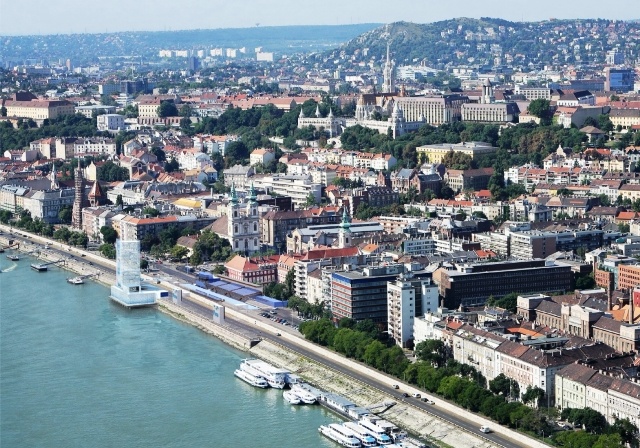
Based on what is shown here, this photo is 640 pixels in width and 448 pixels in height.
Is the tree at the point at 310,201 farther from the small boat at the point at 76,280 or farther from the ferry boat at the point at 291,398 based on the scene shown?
the ferry boat at the point at 291,398

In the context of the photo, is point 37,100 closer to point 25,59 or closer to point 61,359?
point 61,359

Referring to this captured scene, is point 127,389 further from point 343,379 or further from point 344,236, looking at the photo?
point 344,236

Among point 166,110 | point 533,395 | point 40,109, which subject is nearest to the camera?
point 533,395

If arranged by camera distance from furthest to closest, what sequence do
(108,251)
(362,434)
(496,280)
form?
(108,251)
(496,280)
(362,434)

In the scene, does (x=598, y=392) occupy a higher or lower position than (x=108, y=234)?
higher

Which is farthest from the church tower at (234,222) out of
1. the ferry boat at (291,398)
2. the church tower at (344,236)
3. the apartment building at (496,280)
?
the ferry boat at (291,398)

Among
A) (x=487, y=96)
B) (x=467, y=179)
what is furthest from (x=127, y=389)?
(x=487, y=96)

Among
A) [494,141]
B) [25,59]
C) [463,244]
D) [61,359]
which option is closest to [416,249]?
[463,244]
